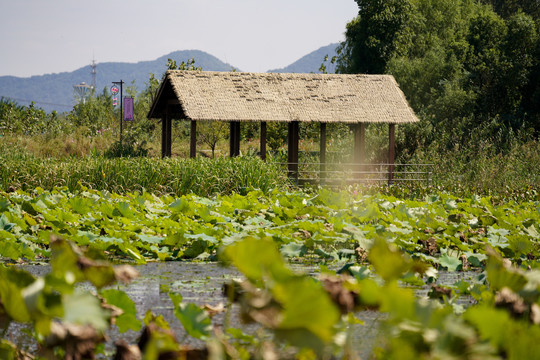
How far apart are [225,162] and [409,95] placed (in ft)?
65.9

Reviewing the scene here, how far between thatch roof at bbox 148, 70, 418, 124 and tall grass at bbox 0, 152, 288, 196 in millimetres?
4789

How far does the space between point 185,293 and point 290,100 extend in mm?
13700

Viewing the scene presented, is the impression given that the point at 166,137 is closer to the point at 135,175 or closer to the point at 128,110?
the point at 128,110

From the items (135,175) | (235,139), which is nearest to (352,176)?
(235,139)

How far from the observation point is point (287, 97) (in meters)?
17.0

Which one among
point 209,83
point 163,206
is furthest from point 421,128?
point 163,206

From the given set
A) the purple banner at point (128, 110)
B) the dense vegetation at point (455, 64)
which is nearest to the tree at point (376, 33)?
the dense vegetation at point (455, 64)

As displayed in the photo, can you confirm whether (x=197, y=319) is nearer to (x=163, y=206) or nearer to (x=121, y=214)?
(x=121, y=214)

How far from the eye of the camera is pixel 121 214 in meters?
5.60

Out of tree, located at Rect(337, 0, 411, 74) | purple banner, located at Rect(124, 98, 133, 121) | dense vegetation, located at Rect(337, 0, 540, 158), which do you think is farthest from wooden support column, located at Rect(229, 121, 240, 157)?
tree, located at Rect(337, 0, 411, 74)

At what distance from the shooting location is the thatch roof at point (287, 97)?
629 inches

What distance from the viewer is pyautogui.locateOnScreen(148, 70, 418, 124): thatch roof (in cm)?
1597

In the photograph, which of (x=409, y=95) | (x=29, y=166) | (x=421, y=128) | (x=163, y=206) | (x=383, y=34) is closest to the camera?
(x=163, y=206)

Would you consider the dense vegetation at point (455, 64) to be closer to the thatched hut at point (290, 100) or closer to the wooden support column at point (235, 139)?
the thatched hut at point (290, 100)
